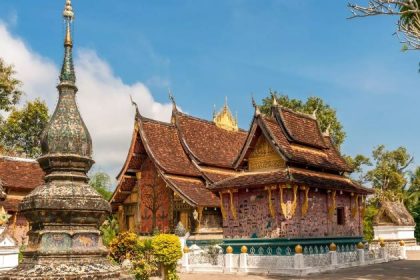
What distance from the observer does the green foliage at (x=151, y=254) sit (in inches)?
503

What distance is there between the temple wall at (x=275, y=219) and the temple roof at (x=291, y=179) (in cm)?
51

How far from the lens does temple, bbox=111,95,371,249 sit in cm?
1950

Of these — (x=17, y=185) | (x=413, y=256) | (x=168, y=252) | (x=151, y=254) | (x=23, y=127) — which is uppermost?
(x=23, y=127)

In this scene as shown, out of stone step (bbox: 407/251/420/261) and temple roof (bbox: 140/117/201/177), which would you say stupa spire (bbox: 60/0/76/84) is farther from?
stone step (bbox: 407/251/420/261)

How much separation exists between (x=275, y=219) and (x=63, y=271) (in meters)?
14.1

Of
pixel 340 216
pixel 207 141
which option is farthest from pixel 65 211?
pixel 207 141

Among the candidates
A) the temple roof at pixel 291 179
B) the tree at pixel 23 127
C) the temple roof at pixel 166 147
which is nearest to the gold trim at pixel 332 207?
the temple roof at pixel 291 179

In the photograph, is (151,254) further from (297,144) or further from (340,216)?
(340,216)

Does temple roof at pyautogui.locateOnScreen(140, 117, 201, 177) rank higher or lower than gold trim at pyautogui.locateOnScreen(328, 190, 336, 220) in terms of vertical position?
higher

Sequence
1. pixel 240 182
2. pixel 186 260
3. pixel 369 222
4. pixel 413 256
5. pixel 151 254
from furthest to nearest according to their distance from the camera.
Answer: pixel 369 222, pixel 413 256, pixel 240 182, pixel 186 260, pixel 151 254

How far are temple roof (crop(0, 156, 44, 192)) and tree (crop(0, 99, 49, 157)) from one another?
11148mm

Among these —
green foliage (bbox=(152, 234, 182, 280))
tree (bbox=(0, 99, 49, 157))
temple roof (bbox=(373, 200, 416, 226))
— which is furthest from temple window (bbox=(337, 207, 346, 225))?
tree (bbox=(0, 99, 49, 157))

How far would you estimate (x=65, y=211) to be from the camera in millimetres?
6203

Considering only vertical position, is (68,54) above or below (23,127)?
below
